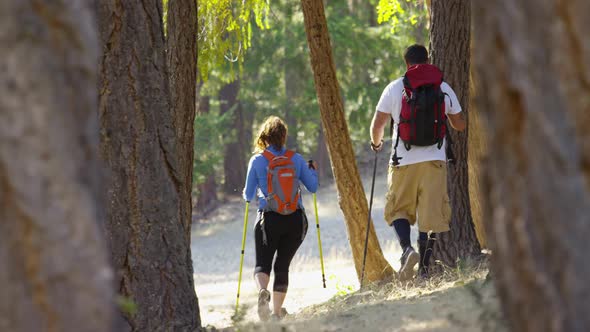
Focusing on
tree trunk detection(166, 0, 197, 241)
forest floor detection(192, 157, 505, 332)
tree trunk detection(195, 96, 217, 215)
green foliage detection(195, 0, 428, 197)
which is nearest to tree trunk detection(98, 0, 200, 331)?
forest floor detection(192, 157, 505, 332)

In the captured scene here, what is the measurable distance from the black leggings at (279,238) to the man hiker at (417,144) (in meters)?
0.91

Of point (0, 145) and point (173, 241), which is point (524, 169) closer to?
point (0, 145)

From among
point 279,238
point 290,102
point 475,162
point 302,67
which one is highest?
point 302,67

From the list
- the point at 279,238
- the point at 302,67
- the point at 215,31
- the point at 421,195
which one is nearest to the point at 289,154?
the point at 279,238

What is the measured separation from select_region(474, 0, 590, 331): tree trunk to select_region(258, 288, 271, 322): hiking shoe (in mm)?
5764

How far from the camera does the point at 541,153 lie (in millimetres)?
2779

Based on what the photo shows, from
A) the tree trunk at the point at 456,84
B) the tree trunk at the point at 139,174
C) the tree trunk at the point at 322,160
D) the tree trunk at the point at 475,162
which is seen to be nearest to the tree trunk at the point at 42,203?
the tree trunk at the point at 139,174

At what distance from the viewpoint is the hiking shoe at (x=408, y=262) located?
8.15 metres

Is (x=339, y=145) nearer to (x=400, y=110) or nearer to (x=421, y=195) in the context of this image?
(x=421, y=195)

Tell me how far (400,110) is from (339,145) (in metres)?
3.10

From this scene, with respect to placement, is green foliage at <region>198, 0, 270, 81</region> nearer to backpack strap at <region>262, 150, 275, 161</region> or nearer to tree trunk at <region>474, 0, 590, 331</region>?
backpack strap at <region>262, 150, 275, 161</region>

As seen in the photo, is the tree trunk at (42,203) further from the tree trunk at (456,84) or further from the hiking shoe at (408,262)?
the tree trunk at (456,84)

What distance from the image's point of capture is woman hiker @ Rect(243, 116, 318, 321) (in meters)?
8.66

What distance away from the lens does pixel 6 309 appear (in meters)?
2.78
